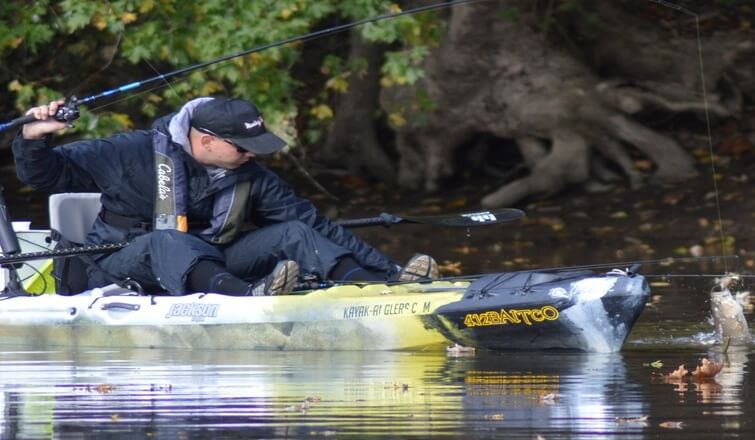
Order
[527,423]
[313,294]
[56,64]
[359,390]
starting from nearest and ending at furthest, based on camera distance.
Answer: [527,423], [359,390], [313,294], [56,64]

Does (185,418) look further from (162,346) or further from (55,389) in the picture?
(162,346)

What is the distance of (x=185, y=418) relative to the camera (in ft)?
24.8

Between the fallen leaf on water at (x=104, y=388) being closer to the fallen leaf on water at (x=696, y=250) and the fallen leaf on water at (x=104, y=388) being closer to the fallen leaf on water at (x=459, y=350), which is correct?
the fallen leaf on water at (x=459, y=350)

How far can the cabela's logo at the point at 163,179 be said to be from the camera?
10711 millimetres

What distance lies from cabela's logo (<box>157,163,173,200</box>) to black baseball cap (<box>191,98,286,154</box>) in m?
0.29

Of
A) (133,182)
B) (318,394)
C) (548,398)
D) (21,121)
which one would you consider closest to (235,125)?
(133,182)

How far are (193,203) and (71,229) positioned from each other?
2.98ft

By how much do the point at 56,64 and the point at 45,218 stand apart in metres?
2.54

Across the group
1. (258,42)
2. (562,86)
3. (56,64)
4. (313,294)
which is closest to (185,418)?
(313,294)

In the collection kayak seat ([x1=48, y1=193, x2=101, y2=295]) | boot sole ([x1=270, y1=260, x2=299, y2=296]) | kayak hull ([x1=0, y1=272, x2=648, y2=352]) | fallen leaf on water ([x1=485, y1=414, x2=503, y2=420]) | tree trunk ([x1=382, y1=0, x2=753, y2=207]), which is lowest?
fallen leaf on water ([x1=485, y1=414, x2=503, y2=420])

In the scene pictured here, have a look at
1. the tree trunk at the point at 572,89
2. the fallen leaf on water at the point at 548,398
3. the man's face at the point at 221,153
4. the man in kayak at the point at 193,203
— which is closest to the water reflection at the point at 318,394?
the fallen leaf on water at the point at 548,398

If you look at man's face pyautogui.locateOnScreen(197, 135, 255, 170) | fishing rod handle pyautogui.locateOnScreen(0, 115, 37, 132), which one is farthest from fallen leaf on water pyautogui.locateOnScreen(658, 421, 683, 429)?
fishing rod handle pyautogui.locateOnScreen(0, 115, 37, 132)

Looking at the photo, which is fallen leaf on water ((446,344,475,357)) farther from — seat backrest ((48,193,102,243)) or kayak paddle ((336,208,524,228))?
seat backrest ((48,193,102,243))

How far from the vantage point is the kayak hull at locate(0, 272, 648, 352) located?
9.65 meters
